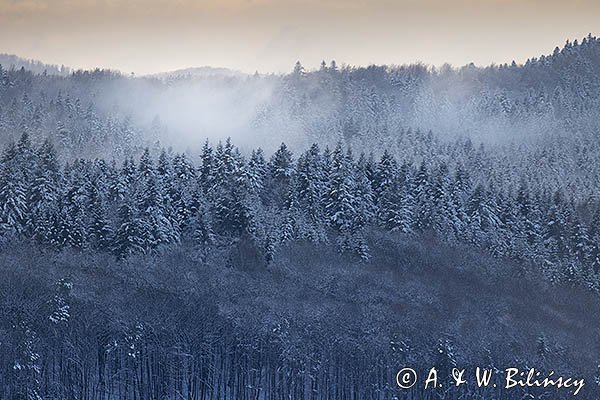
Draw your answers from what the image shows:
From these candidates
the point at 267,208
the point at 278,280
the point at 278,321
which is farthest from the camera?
the point at 267,208

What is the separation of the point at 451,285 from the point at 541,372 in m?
18.2

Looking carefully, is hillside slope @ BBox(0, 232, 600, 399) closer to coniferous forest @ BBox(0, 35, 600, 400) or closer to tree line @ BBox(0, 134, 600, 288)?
coniferous forest @ BBox(0, 35, 600, 400)

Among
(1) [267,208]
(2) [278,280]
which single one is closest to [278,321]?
(2) [278,280]

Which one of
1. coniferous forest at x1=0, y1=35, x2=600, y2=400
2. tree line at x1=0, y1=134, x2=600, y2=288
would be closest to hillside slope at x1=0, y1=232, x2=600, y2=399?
coniferous forest at x1=0, y1=35, x2=600, y2=400

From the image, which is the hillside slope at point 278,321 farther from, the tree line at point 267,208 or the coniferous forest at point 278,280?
the tree line at point 267,208

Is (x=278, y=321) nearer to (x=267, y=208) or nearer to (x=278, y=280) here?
(x=278, y=280)

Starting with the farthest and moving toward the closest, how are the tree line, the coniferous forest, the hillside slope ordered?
the tree line, the coniferous forest, the hillside slope

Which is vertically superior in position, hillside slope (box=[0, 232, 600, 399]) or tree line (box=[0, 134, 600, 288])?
tree line (box=[0, 134, 600, 288])

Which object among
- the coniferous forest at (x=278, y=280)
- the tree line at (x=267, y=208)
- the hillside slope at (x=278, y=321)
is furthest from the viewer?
the tree line at (x=267, y=208)

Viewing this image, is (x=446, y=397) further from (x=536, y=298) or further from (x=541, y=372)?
(x=536, y=298)

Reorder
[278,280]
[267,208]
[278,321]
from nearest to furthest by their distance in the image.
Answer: [278,321] → [278,280] → [267,208]

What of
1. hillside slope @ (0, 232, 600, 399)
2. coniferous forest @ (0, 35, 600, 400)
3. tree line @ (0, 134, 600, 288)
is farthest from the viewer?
tree line @ (0, 134, 600, 288)

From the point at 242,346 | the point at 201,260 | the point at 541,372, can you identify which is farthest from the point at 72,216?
the point at 541,372

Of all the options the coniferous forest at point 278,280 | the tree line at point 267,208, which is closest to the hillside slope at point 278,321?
the coniferous forest at point 278,280
